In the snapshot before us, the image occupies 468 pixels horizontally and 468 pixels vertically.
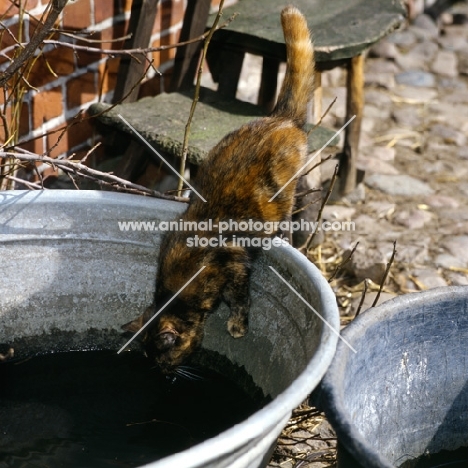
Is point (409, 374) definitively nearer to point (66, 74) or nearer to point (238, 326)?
point (238, 326)

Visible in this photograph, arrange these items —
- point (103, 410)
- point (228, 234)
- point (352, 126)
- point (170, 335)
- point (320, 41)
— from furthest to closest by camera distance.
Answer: point (352, 126) < point (320, 41) < point (228, 234) < point (170, 335) < point (103, 410)

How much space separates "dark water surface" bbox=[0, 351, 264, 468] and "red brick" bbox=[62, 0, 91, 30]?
1.50 metres

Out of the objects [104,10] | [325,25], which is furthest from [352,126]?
[104,10]

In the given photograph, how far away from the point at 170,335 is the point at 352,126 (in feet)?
7.10

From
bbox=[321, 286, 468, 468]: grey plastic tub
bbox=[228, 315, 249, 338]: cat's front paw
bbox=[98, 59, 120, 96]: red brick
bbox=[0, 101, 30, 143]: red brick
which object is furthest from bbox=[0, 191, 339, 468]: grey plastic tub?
bbox=[98, 59, 120, 96]: red brick

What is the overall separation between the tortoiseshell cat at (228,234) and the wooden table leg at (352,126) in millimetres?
1150

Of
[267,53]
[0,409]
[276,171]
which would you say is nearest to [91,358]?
[0,409]

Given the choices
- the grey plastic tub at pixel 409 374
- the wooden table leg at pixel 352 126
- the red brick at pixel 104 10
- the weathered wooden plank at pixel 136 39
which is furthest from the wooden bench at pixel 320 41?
the grey plastic tub at pixel 409 374

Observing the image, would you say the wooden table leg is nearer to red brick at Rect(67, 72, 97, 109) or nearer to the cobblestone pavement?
the cobblestone pavement

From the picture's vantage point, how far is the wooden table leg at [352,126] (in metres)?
4.65

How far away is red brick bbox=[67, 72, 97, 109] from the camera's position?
12.9 ft

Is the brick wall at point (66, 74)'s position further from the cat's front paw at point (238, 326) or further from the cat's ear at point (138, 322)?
the cat's front paw at point (238, 326)

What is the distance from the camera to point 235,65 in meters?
4.45

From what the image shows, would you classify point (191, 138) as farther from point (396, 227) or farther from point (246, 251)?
point (396, 227)
